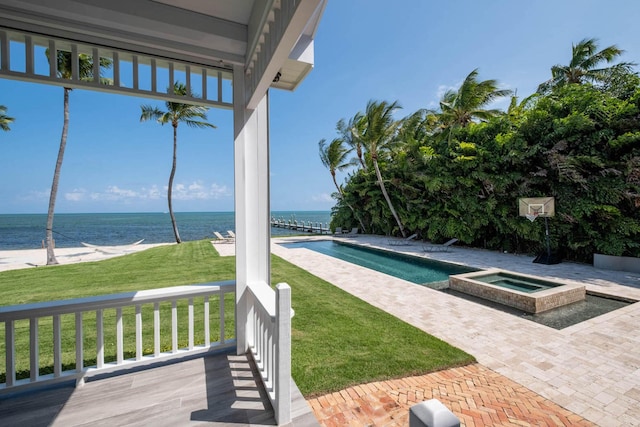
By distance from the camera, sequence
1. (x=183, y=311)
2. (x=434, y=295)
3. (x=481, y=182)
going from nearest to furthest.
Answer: (x=183, y=311)
(x=434, y=295)
(x=481, y=182)

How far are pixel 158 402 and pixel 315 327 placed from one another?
2.20m

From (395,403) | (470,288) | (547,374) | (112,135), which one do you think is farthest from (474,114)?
(112,135)

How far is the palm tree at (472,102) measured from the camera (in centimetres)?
1235

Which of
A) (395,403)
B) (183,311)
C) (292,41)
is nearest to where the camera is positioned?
(292,41)

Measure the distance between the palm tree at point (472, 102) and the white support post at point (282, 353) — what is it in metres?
13.1

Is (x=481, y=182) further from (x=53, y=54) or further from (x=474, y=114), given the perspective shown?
(x=53, y=54)

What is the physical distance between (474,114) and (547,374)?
12806 mm

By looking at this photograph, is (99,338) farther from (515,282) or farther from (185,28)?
(515,282)

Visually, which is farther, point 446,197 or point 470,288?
point 446,197

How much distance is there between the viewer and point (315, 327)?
4.02 meters

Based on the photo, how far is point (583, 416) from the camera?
91.0 inches

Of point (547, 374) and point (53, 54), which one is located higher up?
point (53, 54)

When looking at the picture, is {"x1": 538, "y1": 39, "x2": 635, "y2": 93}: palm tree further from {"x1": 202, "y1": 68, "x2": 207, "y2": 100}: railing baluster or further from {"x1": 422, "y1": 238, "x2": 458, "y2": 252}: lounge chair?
{"x1": 202, "y1": 68, "x2": 207, "y2": 100}: railing baluster

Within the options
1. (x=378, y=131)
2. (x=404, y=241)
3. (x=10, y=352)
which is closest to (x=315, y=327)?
(x=10, y=352)
